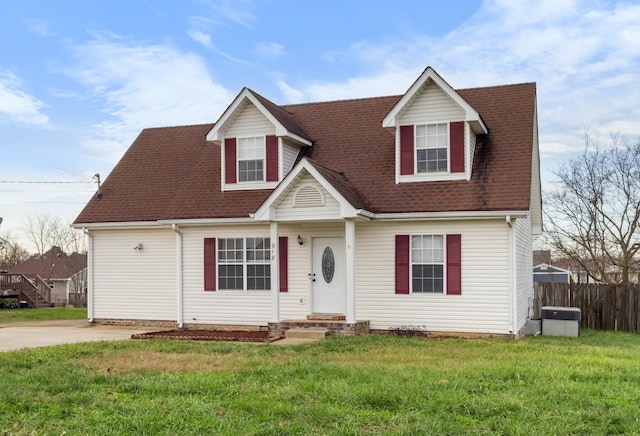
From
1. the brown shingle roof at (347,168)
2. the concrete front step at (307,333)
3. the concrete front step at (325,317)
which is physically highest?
the brown shingle roof at (347,168)

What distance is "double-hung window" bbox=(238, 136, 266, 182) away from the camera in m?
18.0

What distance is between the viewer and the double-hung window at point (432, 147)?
645 inches

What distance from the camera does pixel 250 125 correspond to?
708 inches

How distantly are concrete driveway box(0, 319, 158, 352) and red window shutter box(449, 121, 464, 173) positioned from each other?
901 centimetres

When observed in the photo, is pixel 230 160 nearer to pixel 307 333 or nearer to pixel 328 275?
pixel 328 275

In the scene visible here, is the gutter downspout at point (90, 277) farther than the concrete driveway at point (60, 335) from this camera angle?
Yes

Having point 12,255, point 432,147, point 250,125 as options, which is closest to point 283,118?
point 250,125

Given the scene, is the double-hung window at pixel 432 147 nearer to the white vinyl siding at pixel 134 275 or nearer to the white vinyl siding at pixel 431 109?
the white vinyl siding at pixel 431 109

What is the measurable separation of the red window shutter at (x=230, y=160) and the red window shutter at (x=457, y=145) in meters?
5.93

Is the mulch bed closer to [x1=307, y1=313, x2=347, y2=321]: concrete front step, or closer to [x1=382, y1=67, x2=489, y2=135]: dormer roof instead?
[x1=307, y1=313, x2=347, y2=321]: concrete front step

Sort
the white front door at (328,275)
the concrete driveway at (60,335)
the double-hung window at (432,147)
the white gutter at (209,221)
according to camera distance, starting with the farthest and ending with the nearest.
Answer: the white gutter at (209,221) → the white front door at (328,275) → the double-hung window at (432,147) → the concrete driveway at (60,335)

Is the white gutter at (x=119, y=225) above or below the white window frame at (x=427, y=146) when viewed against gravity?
below

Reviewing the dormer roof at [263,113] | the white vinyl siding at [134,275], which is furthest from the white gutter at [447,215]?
the white vinyl siding at [134,275]

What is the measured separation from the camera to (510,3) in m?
14.3
